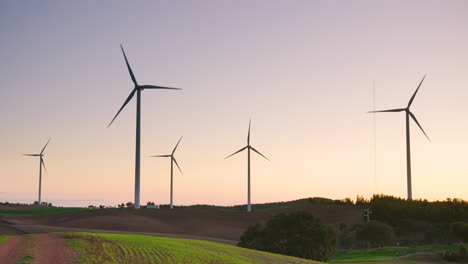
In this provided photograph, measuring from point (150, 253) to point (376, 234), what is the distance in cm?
4920

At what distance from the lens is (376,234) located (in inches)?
2852

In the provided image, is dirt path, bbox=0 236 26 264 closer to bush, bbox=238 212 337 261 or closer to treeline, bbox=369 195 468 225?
bush, bbox=238 212 337 261

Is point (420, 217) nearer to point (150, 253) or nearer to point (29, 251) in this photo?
point (150, 253)

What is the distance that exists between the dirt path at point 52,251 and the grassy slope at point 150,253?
1.53ft

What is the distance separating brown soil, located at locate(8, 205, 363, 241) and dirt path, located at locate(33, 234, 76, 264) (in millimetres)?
47479

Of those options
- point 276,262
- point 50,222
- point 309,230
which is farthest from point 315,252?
point 50,222

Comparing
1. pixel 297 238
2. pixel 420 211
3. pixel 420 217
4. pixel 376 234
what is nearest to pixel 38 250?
pixel 297 238

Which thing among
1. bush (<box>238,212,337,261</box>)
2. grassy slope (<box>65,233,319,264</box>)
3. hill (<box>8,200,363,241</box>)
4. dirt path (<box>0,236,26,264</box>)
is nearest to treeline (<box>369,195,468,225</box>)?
hill (<box>8,200,363,241</box>)

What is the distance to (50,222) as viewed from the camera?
9031 cm

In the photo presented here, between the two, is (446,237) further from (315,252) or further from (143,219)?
(143,219)

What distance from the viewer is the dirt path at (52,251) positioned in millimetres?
25625

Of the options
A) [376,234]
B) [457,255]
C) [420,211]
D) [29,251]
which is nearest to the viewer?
[29,251]

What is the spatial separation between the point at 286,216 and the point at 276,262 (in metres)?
22.8

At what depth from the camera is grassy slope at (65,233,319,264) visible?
26.9m
